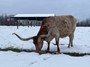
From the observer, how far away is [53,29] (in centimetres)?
1512

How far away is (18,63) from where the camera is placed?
10.0 meters

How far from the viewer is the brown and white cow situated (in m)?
13.6

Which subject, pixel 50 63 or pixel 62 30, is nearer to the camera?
pixel 50 63

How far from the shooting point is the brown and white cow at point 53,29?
44.7 feet

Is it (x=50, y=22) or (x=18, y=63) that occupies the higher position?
(x=50, y=22)

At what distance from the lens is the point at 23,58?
10.9 meters

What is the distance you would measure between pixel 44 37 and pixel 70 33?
138 inches

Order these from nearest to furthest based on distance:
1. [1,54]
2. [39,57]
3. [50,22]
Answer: [39,57] → [1,54] → [50,22]

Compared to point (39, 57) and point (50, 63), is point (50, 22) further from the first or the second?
point (50, 63)

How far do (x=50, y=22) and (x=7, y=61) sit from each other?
5193 millimetres

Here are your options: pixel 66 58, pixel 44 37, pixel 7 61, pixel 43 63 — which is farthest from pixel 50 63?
pixel 44 37

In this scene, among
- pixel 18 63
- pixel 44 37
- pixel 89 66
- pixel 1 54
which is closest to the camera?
pixel 89 66

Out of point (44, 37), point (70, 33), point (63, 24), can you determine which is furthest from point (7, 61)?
point (70, 33)

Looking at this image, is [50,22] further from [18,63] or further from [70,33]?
[18,63]
